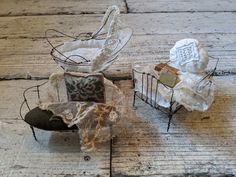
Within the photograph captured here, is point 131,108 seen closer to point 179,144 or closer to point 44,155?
point 179,144

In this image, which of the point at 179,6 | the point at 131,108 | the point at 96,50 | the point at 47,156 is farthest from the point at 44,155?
the point at 179,6

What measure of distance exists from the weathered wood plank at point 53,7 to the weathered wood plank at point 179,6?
77 mm

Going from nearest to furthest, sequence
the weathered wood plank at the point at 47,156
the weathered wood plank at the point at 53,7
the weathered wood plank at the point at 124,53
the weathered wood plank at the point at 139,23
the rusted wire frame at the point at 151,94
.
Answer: the weathered wood plank at the point at 47,156 < the rusted wire frame at the point at 151,94 < the weathered wood plank at the point at 124,53 < the weathered wood plank at the point at 139,23 < the weathered wood plank at the point at 53,7

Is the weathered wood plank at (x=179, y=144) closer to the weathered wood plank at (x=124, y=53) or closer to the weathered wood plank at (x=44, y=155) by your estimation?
the weathered wood plank at (x=44, y=155)

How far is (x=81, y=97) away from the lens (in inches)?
37.3

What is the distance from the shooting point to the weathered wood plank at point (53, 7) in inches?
70.4

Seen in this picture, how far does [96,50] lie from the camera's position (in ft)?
3.93

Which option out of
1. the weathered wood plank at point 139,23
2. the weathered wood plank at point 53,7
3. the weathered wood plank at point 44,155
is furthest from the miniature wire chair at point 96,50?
the weathered wood plank at point 53,7

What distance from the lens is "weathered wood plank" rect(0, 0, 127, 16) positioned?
5.86 feet

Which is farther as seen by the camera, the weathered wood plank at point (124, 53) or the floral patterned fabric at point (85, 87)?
the weathered wood plank at point (124, 53)

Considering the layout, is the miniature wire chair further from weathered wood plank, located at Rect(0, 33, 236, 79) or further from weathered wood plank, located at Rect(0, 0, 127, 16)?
weathered wood plank, located at Rect(0, 0, 127, 16)

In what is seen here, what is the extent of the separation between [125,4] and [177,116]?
0.99 metres

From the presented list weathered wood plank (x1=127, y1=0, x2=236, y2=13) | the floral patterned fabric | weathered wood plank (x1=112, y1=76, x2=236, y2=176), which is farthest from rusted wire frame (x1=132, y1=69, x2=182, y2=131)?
weathered wood plank (x1=127, y1=0, x2=236, y2=13)

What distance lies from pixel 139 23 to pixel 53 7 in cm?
49
